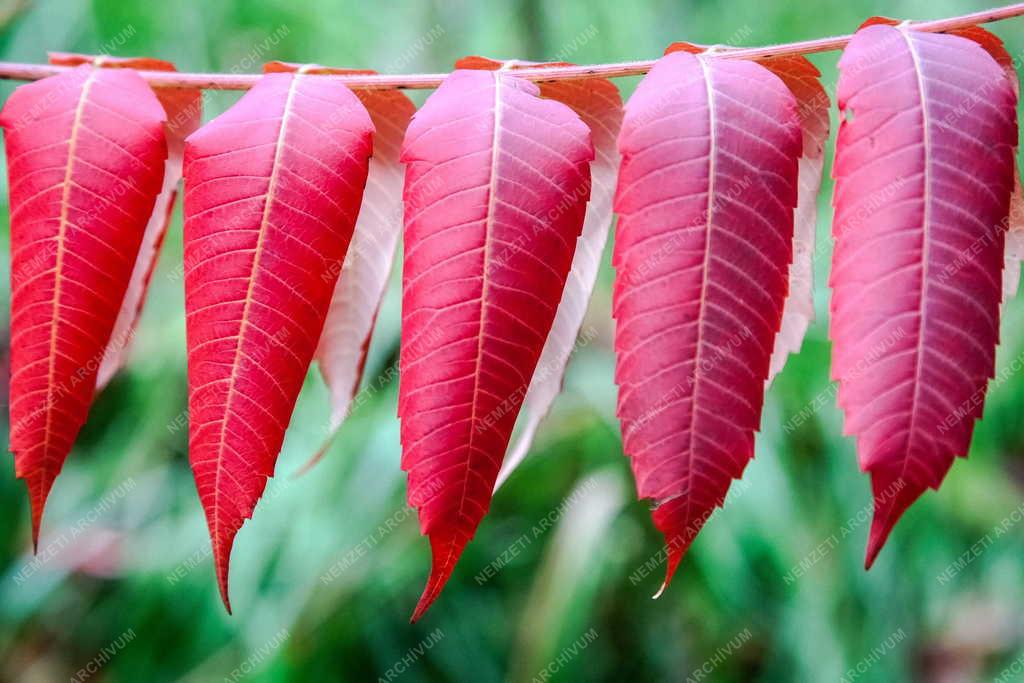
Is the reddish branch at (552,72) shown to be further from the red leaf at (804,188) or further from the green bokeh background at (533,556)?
the green bokeh background at (533,556)

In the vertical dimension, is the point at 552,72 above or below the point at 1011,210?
above

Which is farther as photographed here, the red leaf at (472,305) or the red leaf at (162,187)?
the red leaf at (162,187)

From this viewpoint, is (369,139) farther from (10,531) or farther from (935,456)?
(10,531)

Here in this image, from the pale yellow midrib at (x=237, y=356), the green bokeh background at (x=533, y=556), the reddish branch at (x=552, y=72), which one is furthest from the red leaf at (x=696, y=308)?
the green bokeh background at (x=533, y=556)

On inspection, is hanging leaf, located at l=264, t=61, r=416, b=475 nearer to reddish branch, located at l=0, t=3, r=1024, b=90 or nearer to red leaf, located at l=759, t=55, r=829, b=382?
reddish branch, located at l=0, t=3, r=1024, b=90

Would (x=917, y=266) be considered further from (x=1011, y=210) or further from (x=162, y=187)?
(x=162, y=187)

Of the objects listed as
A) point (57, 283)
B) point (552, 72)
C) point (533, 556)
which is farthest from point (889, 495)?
point (533, 556)

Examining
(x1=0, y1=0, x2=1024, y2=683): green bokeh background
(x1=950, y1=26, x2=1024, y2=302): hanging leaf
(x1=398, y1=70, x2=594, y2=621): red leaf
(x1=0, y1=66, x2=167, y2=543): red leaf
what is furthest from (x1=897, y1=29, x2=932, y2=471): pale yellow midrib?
(x1=0, y1=0, x2=1024, y2=683): green bokeh background
